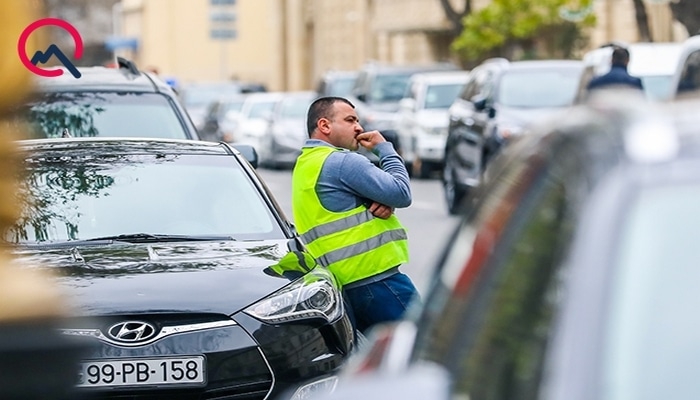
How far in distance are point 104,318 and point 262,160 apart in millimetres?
29565

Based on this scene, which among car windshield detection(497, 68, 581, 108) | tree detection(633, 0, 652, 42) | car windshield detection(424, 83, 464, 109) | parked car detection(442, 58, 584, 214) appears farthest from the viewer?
tree detection(633, 0, 652, 42)

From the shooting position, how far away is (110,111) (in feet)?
33.9

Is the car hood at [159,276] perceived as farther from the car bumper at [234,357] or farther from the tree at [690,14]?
the tree at [690,14]

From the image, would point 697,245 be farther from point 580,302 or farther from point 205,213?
point 205,213

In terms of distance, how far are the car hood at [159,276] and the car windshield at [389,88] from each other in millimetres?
23864

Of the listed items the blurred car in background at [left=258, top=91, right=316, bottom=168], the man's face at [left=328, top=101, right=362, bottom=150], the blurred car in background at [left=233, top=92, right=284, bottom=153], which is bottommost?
the blurred car in background at [left=233, top=92, right=284, bottom=153]

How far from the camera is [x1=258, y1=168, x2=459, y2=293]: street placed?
14212mm

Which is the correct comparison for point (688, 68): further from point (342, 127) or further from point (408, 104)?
point (408, 104)

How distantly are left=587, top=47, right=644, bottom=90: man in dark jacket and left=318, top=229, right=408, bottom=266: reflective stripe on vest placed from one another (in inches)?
231

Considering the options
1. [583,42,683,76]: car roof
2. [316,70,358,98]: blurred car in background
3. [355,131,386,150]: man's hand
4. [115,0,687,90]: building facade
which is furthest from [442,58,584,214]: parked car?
[115,0,687,90]: building facade

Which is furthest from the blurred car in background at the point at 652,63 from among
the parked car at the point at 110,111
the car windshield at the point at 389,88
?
the car windshield at the point at 389,88

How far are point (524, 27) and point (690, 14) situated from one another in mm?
13927

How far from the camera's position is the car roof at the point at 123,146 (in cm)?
791

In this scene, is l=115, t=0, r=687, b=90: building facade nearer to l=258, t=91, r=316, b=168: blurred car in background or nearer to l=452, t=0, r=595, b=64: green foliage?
l=452, t=0, r=595, b=64: green foliage
